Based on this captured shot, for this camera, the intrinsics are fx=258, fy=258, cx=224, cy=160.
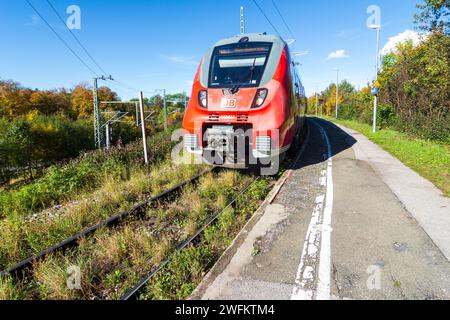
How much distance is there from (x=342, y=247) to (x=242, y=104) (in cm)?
362

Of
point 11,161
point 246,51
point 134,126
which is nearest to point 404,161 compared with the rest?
point 246,51

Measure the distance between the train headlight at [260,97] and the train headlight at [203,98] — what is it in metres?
1.20

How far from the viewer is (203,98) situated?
6.27 meters

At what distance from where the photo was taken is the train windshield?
6.07m

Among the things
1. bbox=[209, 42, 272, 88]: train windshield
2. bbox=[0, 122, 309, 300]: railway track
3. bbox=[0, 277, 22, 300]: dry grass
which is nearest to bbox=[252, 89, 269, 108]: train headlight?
bbox=[209, 42, 272, 88]: train windshield

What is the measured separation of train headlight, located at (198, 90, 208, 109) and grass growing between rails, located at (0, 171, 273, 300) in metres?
2.39

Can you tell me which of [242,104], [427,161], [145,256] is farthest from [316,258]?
[427,161]

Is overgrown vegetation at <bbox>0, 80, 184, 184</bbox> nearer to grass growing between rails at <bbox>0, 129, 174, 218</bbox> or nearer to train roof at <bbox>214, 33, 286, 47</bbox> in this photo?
grass growing between rails at <bbox>0, 129, 174, 218</bbox>

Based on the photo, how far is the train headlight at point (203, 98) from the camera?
622 centimetres

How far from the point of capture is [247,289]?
266 cm

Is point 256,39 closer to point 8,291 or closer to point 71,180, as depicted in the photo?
point 71,180

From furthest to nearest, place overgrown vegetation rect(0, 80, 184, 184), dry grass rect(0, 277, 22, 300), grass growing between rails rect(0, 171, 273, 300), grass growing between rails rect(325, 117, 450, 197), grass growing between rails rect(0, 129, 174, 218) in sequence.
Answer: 1. overgrown vegetation rect(0, 80, 184, 184)
2. grass growing between rails rect(325, 117, 450, 197)
3. grass growing between rails rect(0, 129, 174, 218)
4. grass growing between rails rect(0, 171, 273, 300)
5. dry grass rect(0, 277, 22, 300)

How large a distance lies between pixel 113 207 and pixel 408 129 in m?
17.7

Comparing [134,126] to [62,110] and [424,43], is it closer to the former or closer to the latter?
[62,110]
